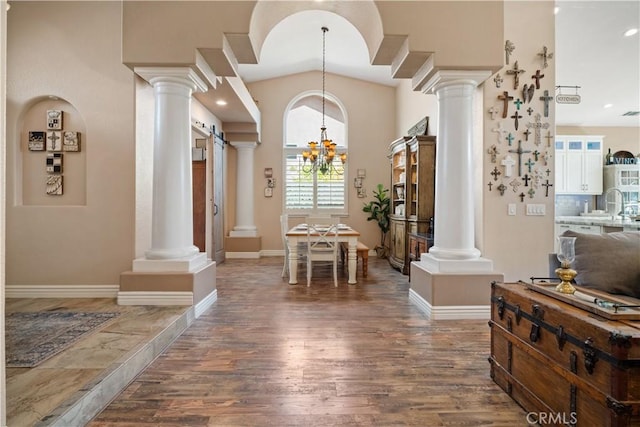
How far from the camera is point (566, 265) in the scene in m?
1.75

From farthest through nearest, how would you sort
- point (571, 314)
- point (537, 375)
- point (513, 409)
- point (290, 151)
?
point (290, 151) < point (513, 409) < point (537, 375) < point (571, 314)

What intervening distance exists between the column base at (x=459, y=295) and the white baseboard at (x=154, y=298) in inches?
92.6

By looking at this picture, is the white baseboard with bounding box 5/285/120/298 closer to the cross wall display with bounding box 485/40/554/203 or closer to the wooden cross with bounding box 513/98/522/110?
the cross wall display with bounding box 485/40/554/203

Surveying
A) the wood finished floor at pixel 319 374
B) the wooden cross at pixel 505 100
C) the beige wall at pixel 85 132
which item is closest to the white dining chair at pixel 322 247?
the wood finished floor at pixel 319 374

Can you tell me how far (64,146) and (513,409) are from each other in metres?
4.54

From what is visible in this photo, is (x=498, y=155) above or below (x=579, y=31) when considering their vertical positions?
below

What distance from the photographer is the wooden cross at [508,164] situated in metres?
3.67

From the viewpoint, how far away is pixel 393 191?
6352 millimetres

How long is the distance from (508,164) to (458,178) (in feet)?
2.63

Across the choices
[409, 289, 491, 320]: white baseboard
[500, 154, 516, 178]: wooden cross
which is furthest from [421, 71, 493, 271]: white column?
[500, 154, 516, 178]: wooden cross

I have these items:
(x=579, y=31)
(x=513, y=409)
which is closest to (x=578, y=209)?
(x=579, y=31)

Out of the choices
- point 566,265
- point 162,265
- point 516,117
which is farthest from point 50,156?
point 516,117

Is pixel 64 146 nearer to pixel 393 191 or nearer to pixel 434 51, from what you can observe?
pixel 434 51

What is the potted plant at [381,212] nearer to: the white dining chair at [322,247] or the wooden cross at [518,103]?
the white dining chair at [322,247]
